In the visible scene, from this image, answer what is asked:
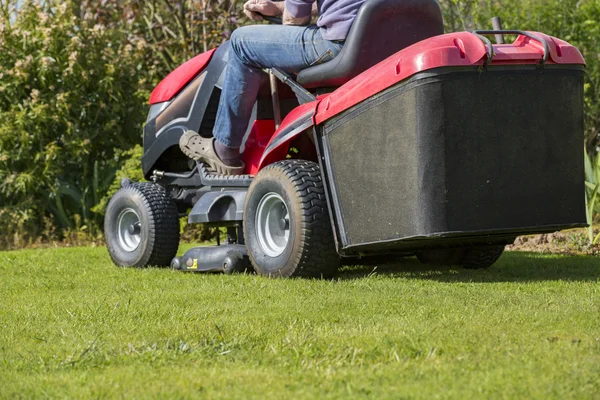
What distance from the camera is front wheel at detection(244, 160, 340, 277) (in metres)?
4.92

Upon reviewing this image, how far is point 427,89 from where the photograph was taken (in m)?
4.24

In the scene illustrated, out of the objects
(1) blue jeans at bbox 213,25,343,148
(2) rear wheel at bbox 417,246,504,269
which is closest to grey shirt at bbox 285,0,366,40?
(1) blue jeans at bbox 213,25,343,148

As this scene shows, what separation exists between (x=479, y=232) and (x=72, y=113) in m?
5.46

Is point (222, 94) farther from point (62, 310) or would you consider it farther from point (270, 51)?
point (62, 310)

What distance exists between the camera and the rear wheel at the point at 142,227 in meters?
6.08

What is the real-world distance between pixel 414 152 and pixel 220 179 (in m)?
1.81

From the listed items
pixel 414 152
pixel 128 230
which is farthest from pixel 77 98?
pixel 414 152

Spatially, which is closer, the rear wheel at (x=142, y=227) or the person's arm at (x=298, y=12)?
the person's arm at (x=298, y=12)

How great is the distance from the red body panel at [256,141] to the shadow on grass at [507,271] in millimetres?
820

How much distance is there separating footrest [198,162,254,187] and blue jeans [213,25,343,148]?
0.64ft

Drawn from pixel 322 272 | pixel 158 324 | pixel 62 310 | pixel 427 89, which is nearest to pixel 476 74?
pixel 427 89

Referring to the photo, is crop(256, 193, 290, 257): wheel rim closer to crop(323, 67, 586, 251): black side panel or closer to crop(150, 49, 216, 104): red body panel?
crop(323, 67, 586, 251): black side panel

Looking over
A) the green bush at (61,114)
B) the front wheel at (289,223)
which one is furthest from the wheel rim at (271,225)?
the green bush at (61,114)

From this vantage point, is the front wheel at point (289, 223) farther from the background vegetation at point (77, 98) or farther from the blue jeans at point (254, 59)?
the background vegetation at point (77, 98)
